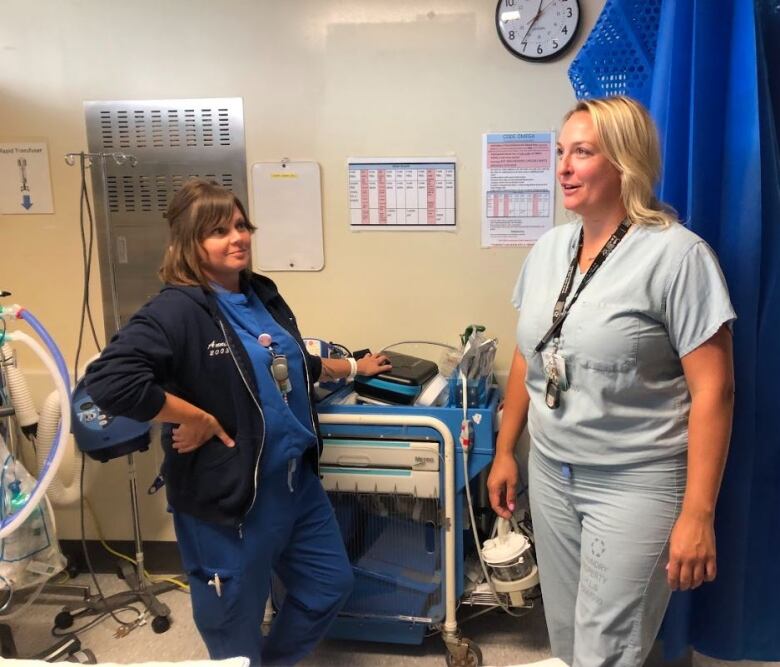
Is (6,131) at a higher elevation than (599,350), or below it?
higher

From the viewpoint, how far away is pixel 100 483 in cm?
252

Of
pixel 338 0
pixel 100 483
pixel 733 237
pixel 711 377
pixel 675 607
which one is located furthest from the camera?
pixel 100 483

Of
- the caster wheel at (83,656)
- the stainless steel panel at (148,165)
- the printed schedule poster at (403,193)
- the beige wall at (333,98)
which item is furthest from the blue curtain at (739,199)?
the caster wheel at (83,656)

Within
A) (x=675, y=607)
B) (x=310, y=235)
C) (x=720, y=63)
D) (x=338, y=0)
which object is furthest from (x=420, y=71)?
(x=675, y=607)

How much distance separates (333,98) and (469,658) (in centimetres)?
187

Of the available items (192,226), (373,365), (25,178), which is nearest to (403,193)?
(373,365)

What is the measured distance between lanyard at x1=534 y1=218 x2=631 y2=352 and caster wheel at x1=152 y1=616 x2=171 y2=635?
1.63m

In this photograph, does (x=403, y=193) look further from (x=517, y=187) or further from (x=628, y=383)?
(x=628, y=383)

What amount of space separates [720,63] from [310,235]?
4.54ft

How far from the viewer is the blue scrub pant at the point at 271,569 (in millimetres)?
1583

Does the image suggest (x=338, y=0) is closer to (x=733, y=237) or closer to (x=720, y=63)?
(x=720, y=63)

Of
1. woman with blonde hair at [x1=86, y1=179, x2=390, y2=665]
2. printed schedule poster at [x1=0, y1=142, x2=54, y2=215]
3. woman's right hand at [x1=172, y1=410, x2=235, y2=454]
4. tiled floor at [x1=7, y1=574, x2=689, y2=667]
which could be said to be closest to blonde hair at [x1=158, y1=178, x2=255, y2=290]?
woman with blonde hair at [x1=86, y1=179, x2=390, y2=665]

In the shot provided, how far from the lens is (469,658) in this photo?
1939 mm

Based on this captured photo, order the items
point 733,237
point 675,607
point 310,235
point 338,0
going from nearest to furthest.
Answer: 1. point 733,237
2. point 675,607
3. point 338,0
4. point 310,235
